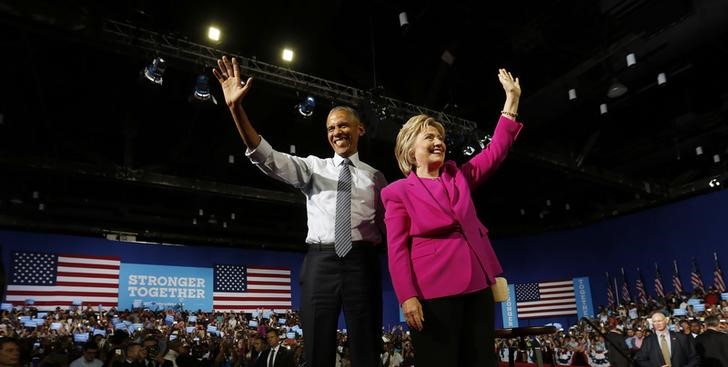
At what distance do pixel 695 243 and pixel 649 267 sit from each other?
1.44m

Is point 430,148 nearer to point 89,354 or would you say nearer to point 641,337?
point 89,354

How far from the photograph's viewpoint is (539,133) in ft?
39.1

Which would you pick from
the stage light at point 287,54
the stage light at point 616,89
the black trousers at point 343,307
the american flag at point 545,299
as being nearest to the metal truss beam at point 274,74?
the stage light at point 287,54

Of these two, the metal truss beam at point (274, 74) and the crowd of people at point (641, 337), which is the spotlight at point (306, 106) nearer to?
the metal truss beam at point (274, 74)

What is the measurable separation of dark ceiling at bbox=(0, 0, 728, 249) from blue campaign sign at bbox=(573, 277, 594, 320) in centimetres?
325

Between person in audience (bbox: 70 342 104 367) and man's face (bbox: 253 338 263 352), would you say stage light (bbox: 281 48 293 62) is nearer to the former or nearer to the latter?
man's face (bbox: 253 338 263 352)

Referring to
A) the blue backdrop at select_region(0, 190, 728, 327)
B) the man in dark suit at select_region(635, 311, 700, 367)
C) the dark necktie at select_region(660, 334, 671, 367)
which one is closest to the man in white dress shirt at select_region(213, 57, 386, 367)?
the man in dark suit at select_region(635, 311, 700, 367)

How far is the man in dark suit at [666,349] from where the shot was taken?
6.13 m

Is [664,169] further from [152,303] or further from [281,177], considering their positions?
[281,177]

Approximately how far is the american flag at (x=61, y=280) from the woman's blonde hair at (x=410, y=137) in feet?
51.1

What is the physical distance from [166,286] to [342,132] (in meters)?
15.9

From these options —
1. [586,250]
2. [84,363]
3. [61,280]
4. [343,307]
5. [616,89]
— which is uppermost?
[616,89]

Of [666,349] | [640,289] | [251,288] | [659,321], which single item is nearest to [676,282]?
[640,289]

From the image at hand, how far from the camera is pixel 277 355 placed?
791cm
